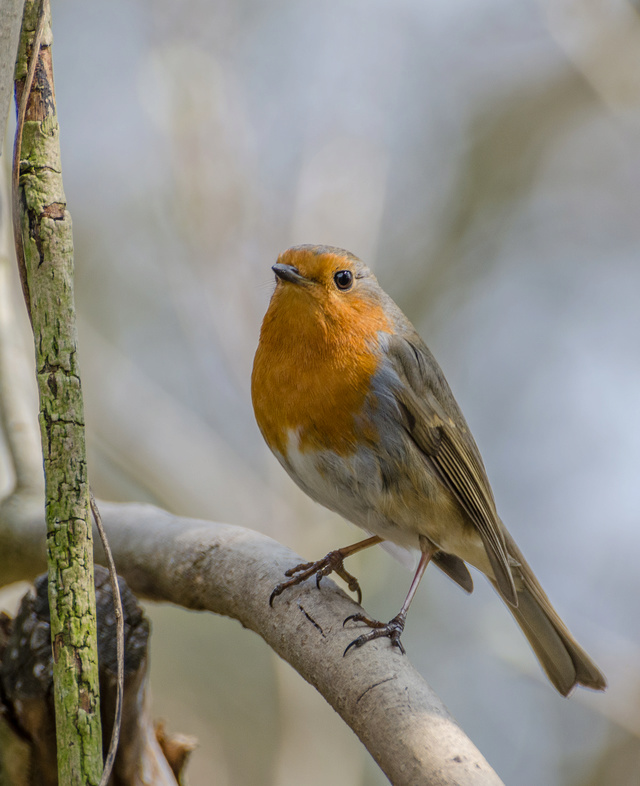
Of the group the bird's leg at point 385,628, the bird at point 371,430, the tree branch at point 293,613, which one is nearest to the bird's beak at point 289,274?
the bird at point 371,430

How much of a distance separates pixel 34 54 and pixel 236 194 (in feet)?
13.7

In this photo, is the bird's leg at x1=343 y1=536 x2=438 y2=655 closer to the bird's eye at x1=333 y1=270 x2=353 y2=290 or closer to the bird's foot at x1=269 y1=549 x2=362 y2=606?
the bird's foot at x1=269 y1=549 x2=362 y2=606

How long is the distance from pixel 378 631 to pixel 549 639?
115 centimetres

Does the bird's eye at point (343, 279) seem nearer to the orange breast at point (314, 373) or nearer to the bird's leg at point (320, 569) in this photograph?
the orange breast at point (314, 373)

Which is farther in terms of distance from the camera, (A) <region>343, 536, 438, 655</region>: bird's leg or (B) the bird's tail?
(B) the bird's tail

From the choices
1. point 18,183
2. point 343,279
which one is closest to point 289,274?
point 343,279

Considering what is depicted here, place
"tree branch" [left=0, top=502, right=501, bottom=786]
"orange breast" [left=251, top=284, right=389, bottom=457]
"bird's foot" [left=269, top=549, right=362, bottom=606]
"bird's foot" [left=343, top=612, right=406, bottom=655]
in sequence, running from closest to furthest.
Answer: "tree branch" [left=0, top=502, right=501, bottom=786]
"bird's foot" [left=343, top=612, right=406, bottom=655]
"bird's foot" [left=269, top=549, right=362, bottom=606]
"orange breast" [left=251, top=284, right=389, bottom=457]

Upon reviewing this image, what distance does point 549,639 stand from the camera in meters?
2.83

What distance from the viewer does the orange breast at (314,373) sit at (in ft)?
7.91

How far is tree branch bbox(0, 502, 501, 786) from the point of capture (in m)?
1.34

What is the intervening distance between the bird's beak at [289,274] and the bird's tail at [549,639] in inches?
51.8

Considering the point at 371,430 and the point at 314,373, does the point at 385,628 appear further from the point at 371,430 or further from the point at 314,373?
the point at 314,373

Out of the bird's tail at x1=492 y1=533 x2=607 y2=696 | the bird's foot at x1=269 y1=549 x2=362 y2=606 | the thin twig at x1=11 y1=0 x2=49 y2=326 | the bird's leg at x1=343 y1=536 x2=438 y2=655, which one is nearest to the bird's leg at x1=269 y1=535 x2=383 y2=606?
the bird's foot at x1=269 y1=549 x2=362 y2=606

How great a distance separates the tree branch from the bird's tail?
1086mm
